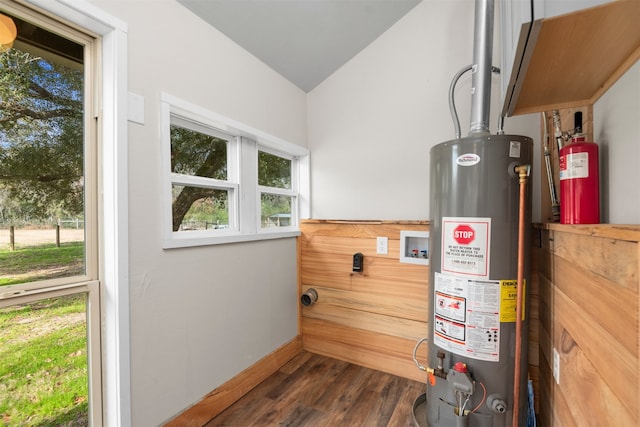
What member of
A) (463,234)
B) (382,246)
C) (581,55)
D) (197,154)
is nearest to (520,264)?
(463,234)

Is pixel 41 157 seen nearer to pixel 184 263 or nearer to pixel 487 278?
pixel 184 263

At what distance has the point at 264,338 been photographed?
78.0 inches

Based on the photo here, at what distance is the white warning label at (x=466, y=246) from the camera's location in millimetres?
1230


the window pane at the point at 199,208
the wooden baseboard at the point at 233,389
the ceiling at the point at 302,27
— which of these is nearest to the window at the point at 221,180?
the window pane at the point at 199,208

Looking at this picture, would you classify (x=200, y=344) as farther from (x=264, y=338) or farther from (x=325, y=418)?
(x=325, y=418)

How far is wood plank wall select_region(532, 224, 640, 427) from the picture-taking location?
64cm

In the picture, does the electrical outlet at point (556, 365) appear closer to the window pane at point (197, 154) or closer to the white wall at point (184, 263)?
the white wall at point (184, 263)

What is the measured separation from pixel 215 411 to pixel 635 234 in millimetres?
1955

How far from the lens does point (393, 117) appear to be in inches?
83.2

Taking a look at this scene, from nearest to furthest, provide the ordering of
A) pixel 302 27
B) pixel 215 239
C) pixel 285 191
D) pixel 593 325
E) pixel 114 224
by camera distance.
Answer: pixel 593 325
pixel 114 224
pixel 215 239
pixel 302 27
pixel 285 191

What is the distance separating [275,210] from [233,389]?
1276 mm

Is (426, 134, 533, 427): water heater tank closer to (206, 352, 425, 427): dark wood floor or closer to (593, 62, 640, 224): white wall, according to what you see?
(593, 62, 640, 224): white wall

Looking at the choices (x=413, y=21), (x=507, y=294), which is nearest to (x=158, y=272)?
(x=507, y=294)

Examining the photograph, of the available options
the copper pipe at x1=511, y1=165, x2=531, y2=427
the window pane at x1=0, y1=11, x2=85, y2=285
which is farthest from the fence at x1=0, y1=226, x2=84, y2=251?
the copper pipe at x1=511, y1=165, x2=531, y2=427
